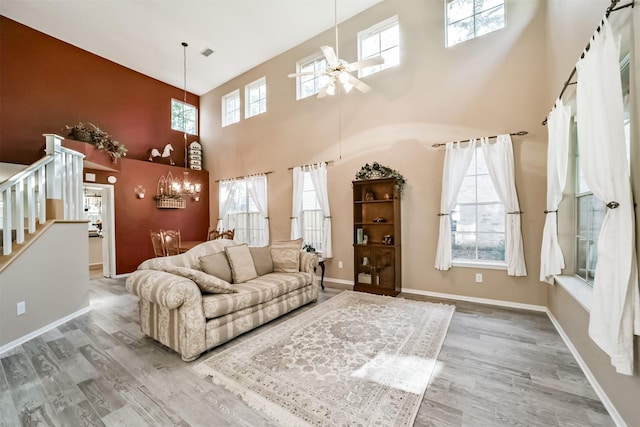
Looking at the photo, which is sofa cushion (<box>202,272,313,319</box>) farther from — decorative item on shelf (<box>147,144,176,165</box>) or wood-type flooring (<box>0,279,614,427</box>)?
decorative item on shelf (<box>147,144,176,165</box>)

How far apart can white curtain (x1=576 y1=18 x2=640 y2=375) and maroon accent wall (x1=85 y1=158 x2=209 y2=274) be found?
298 inches

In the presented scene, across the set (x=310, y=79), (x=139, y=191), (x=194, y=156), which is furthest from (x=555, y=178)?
(x=194, y=156)

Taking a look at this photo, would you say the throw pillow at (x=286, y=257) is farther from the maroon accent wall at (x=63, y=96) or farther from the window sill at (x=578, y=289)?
the maroon accent wall at (x=63, y=96)

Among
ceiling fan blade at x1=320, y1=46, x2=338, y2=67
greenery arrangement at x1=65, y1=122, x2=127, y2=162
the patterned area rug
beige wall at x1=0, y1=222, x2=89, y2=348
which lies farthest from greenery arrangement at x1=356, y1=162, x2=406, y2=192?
greenery arrangement at x1=65, y1=122, x2=127, y2=162

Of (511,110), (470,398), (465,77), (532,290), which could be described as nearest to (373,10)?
(465,77)

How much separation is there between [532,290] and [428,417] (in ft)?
9.49

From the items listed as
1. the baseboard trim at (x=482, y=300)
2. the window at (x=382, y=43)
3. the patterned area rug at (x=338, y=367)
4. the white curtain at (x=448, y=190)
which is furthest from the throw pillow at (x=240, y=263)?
the window at (x=382, y=43)

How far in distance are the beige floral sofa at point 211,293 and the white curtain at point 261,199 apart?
8.34 feet

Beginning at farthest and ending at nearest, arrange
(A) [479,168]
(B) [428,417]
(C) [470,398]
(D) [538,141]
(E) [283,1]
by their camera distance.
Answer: (E) [283,1]
(A) [479,168]
(D) [538,141]
(C) [470,398]
(B) [428,417]

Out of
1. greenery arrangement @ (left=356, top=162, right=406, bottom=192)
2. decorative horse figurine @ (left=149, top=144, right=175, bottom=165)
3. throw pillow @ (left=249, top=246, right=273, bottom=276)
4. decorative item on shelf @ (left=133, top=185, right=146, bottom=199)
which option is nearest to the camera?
throw pillow @ (left=249, top=246, right=273, bottom=276)

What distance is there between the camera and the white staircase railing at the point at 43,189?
9.52 ft

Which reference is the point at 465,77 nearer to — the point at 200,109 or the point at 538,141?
the point at 538,141

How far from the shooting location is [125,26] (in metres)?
5.30

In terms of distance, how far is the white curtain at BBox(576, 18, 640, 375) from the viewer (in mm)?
→ 1492
